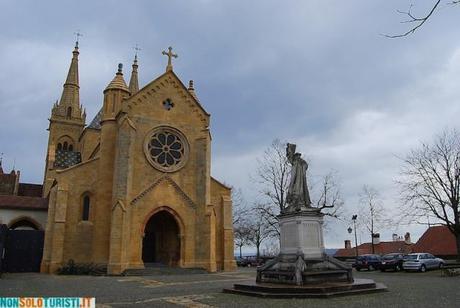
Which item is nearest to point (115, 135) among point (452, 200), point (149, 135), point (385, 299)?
point (149, 135)

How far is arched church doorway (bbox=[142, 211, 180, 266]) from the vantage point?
30.4m

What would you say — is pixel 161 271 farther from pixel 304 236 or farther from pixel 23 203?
pixel 23 203

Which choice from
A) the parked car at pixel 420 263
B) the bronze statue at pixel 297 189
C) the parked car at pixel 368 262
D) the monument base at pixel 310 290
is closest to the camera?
the monument base at pixel 310 290

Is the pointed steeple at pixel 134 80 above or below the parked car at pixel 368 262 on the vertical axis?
above

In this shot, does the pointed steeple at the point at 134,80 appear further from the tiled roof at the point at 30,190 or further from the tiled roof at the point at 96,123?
the tiled roof at the point at 30,190

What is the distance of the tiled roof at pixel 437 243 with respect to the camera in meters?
46.0

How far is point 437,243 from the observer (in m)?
48.0

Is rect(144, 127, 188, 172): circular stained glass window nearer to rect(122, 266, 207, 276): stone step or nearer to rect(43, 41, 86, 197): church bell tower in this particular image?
rect(122, 266, 207, 276): stone step

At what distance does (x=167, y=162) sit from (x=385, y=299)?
21.6 m

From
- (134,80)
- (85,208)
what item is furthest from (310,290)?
(134,80)

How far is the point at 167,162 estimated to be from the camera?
30891 millimetres

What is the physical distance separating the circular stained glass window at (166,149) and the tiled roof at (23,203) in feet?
40.9

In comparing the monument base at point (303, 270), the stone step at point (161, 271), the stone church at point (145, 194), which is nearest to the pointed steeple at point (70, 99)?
the stone church at point (145, 194)

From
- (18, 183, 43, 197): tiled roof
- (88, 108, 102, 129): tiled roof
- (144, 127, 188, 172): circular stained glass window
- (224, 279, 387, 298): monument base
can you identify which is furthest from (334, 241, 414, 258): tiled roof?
(224, 279, 387, 298): monument base
